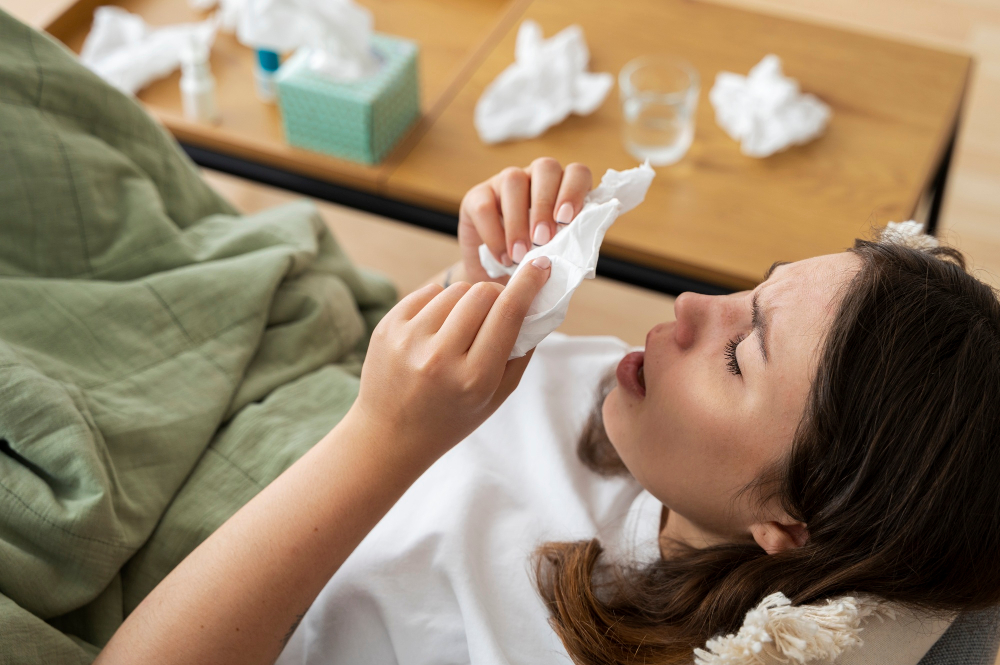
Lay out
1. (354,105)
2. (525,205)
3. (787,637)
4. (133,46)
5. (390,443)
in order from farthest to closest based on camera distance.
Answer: (133,46)
(354,105)
(525,205)
(390,443)
(787,637)

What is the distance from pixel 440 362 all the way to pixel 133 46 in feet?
4.65

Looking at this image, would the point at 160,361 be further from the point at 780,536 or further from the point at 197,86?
the point at 197,86

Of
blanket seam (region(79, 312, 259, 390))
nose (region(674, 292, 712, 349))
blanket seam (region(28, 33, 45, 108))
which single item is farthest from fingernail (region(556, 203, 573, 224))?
blanket seam (region(28, 33, 45, 108))

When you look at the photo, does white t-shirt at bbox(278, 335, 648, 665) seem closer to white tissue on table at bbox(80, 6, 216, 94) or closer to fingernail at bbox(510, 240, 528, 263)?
fingernail at bbox(510, 240, 528, 263)

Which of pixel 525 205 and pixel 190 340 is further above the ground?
pixel 525 205

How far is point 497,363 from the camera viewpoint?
0.76 m

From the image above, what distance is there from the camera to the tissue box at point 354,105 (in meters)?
1.55

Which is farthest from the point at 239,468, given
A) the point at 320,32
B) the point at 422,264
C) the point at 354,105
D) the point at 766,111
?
the point at 422,264

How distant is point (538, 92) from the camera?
1.68 meters

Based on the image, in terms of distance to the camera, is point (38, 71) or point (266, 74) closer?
point (38, 71)

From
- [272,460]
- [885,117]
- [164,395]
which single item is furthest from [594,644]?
[885,117]

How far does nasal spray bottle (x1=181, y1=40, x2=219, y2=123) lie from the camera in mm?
1662

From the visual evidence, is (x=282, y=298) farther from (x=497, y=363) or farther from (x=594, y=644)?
(x=594, y=644)

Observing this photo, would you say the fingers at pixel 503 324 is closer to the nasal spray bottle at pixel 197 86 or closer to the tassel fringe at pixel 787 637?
the tassel fringe at pixel 787 637
